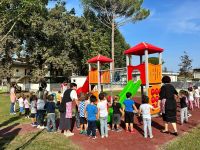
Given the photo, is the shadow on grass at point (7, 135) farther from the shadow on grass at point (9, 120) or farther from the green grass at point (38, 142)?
the shadow on grass at point (9, 120)

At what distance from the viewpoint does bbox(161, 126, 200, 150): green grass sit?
32.0 feet

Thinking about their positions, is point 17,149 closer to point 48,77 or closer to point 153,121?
point 153,121

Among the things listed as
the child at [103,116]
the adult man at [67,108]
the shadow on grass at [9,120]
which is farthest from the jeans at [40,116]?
the child at [103,116]

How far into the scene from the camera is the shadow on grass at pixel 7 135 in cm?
1138

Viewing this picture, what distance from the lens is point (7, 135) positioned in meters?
13.0

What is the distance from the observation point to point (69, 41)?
48.3 m

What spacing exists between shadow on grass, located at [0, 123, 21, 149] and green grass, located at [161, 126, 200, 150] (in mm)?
5466

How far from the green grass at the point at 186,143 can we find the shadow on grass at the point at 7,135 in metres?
5.47

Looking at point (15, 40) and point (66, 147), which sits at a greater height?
point (15, 40)

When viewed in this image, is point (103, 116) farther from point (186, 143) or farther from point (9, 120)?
point (9, 120)

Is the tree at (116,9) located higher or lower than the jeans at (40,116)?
higher

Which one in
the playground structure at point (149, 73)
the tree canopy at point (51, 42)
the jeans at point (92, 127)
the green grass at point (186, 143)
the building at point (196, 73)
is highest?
the tree canopy at point (51, 42)

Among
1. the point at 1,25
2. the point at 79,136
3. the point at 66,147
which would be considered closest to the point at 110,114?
the point at 79,136

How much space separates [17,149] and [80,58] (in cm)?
4129
